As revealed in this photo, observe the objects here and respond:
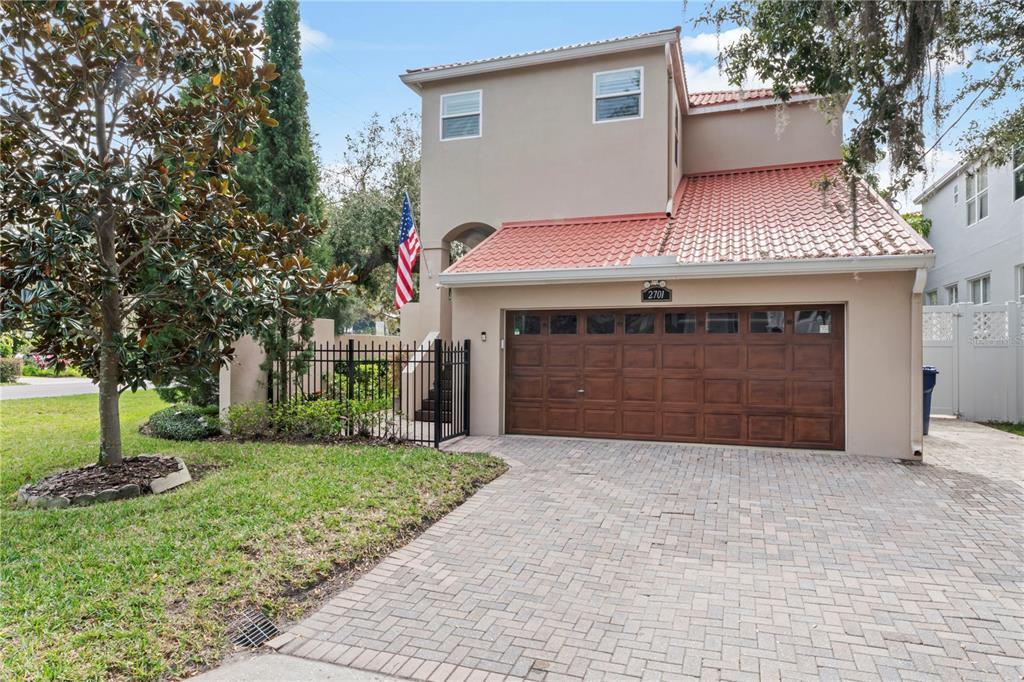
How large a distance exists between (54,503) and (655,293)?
8.77 metres

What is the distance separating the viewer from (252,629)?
3904 mm

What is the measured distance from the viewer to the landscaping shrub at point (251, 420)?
999 centimetres

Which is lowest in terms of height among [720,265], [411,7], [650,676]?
[650,676]

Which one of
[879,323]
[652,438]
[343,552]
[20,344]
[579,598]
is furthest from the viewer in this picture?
[652,438]

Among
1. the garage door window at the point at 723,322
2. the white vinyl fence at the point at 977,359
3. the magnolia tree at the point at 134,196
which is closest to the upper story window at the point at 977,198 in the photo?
the white vinyl fence at the point at 977,359

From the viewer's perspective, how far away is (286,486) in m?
6.61

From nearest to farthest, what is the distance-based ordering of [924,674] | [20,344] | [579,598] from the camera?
[924,674] < [579,598] < [20,344]

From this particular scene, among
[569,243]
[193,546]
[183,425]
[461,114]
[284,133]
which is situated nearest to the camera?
[193,546]

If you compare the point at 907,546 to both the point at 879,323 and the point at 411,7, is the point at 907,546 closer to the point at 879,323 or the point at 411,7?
the point at 879,323

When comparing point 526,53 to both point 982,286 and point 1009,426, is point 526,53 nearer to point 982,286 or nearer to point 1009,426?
point 1009,426

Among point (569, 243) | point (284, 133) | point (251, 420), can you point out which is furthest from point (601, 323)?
point (284, 133)

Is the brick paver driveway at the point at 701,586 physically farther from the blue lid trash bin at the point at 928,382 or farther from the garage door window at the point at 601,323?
the garage door window at the point at 601,323

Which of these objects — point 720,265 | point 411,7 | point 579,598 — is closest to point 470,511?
point 579,598

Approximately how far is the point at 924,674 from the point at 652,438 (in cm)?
694
